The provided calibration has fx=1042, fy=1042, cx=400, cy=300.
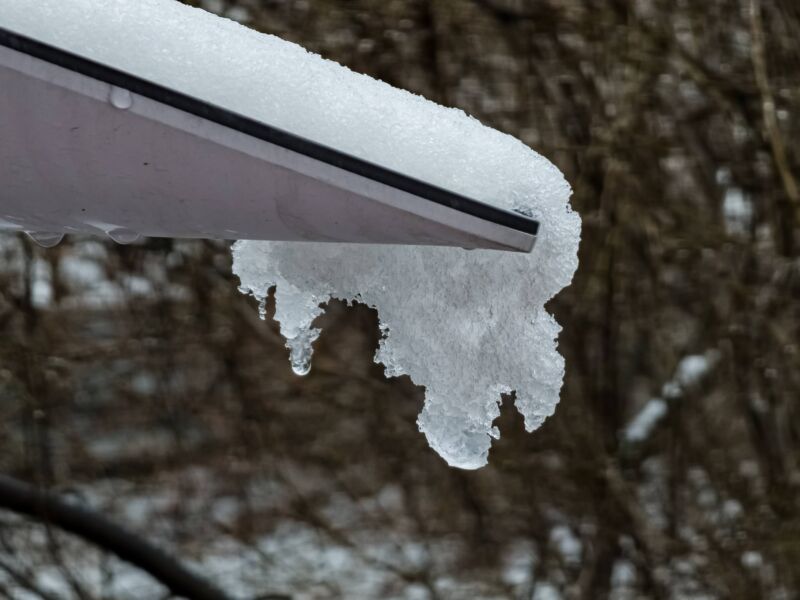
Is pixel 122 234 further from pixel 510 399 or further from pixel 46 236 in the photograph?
pixel 510 399

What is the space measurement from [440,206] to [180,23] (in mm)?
243

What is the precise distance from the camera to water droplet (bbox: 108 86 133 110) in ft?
2.26

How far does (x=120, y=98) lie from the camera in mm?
689

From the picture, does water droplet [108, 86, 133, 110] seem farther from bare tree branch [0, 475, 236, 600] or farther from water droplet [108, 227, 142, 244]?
bare tree branch [0, 475, 236, 600]

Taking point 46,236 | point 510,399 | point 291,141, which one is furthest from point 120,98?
point 510,399

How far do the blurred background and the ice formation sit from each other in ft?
8.50

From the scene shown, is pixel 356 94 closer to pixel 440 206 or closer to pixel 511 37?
pixel 440 206

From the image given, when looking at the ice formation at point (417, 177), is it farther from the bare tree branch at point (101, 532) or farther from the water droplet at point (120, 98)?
the bare tree branch at point (101, 532)

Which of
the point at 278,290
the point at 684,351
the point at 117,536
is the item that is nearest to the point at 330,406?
the point at 117,536

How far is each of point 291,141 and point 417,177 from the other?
9cm

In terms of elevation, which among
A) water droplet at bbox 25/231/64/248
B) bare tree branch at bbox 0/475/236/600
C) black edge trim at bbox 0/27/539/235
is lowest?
black edge trim at bbox 0/27/539/235

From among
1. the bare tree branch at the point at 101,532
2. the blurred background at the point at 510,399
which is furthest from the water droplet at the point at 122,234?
the bare tree branch at the point at 101,532

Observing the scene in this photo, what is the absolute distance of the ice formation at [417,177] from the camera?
0.71 metres

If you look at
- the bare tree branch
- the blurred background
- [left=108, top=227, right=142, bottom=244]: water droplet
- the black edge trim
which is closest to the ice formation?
the black edge trim
